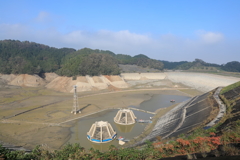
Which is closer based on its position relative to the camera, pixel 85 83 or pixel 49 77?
pixel 85 83

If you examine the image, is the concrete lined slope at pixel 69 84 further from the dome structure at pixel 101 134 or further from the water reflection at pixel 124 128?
the dome structure at pixel 101 134

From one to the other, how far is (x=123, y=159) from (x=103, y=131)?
13197mm

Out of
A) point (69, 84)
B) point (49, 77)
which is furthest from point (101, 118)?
point (49, 77)

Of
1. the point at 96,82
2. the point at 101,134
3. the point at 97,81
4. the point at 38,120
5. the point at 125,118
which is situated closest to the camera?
the point at 101,134

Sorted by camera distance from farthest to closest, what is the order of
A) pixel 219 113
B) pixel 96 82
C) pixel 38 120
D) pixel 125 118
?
pixel 96 82 < pixel 38 120 < pixel 125 118 < pixel 219 113

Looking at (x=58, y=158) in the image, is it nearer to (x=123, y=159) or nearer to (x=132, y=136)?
(x=123, y=159)

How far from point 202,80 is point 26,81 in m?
68.8

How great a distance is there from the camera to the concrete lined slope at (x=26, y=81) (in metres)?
67.9

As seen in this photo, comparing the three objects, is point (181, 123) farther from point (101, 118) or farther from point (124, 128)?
point (101, 118)

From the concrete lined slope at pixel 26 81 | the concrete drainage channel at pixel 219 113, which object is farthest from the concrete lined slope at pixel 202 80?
the concrete lined slope at pixel 26 81

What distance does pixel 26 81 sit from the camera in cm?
6900

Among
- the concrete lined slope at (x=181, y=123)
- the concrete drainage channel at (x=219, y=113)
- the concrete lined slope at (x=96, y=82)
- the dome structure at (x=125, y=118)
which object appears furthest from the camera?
the concrete lined slope at (x=96, y=82)

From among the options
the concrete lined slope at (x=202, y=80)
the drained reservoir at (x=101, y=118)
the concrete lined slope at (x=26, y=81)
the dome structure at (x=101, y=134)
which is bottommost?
the drained reservoir at (x=101, y=118)

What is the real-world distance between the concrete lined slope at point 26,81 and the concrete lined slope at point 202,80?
198 feet
